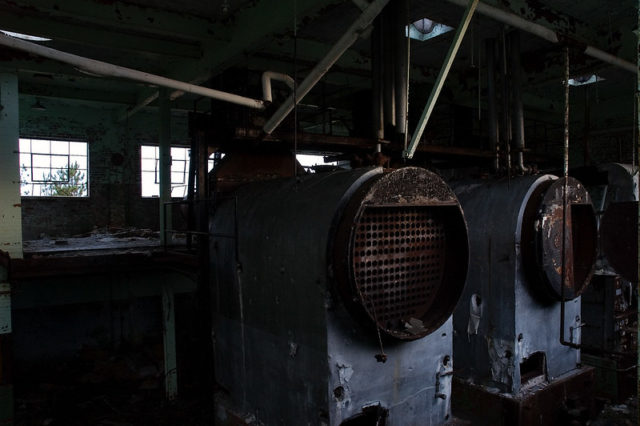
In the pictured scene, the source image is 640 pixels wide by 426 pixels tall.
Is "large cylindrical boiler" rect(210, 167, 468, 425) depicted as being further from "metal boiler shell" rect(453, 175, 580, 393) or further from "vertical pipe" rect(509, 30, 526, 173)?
"vertical pipe" rect(509, 30, 526, 173)

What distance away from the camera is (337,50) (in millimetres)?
3432

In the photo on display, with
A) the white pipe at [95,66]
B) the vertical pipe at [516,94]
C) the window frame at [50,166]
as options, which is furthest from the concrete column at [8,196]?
the window frame at [50,166]

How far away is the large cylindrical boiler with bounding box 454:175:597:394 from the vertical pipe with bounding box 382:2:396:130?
4.04 feet

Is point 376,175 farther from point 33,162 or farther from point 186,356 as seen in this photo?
point 33,162

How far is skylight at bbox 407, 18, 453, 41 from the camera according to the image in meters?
5.85

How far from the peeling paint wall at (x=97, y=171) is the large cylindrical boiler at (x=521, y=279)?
9.26 meters

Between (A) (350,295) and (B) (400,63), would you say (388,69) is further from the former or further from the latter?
(A) (350,295)

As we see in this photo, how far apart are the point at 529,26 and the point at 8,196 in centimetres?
577

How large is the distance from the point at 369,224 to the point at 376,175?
292 mm

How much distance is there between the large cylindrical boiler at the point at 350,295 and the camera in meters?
2.57

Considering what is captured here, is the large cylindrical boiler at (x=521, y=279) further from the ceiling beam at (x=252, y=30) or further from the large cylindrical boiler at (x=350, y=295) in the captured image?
the ceiling beam at (x=252, y=30)

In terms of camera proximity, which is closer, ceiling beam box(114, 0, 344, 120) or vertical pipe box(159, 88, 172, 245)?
ceiling beam box(114, 0, 344, 120)

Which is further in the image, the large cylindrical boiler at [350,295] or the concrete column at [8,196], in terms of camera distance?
the concrete column at [8,196]

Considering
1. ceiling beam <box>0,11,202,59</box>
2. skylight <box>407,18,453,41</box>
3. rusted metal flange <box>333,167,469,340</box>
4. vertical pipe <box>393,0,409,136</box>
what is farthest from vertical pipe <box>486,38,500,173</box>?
ceiling beam <box>0,11,202,59</box>
